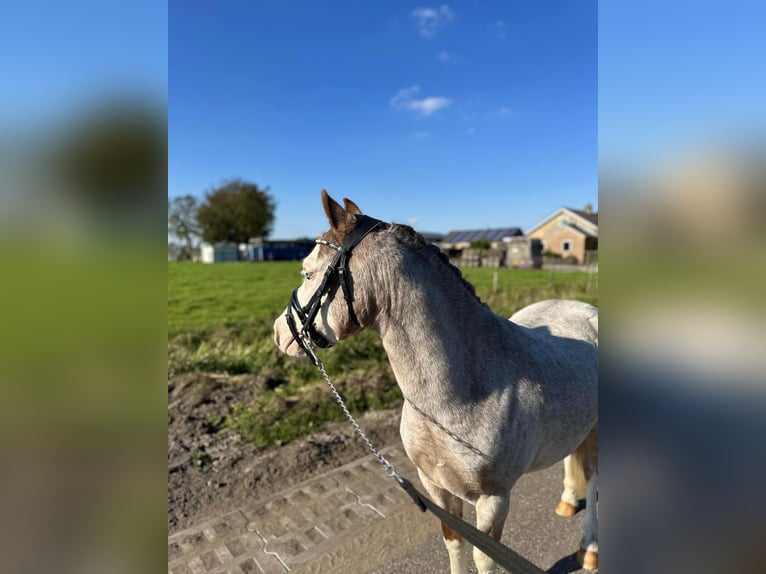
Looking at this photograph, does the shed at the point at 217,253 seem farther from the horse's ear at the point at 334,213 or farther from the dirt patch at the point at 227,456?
the horse's ear at the point at 334,213

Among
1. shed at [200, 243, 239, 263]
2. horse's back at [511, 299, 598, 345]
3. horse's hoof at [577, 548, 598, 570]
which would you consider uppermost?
shed at [200, 243, 239, 263]

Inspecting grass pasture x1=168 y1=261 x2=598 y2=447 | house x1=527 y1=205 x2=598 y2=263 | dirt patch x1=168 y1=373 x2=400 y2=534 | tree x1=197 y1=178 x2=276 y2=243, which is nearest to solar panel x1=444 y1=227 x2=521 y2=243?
house x1=527 y1=205 x2=598 y2=263

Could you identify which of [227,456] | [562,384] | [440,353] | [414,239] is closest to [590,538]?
[562,384]

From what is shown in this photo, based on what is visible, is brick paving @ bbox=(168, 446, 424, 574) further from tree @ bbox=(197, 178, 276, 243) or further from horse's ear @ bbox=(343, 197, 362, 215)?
tree @ bbox=(197, 178, 276, 243)

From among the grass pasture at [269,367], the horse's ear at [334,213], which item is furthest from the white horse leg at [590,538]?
the grass pasture at [269,367]

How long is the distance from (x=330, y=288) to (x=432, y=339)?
573 millimetres

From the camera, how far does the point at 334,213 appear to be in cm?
208

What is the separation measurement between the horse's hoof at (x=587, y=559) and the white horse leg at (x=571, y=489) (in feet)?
1.75

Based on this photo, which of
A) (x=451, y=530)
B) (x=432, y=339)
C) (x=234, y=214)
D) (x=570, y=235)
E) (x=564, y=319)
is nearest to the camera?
(x=432, y=339)

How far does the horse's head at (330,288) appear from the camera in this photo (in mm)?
2086

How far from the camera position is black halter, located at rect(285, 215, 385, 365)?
2.09 metres

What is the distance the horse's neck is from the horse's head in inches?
8.8
